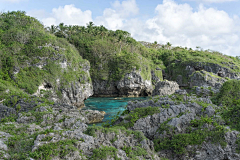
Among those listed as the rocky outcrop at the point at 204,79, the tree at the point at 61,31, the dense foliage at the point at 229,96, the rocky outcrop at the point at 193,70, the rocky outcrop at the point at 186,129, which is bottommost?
the rocky outcrop at the point at 186,129

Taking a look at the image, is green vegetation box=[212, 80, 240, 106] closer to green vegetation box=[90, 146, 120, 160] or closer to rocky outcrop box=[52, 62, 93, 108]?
green vegetation box=[90, 146, 120, 160]

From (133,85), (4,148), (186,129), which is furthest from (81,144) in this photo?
(133,85)

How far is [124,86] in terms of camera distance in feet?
229

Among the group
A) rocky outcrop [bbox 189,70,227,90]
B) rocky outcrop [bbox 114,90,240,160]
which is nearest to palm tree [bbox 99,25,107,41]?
rocky outcrop [bbox 189,70,227,90]

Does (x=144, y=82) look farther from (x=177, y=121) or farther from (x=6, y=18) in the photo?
(x=177, y=121)

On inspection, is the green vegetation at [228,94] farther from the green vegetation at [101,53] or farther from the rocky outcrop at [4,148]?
the green vegetation at [101,53]

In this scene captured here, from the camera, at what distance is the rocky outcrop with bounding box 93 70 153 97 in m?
70.1

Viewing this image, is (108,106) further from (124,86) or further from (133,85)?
(133,85)

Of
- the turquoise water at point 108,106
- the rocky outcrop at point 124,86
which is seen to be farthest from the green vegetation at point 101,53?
the turquoise water at point 108,106

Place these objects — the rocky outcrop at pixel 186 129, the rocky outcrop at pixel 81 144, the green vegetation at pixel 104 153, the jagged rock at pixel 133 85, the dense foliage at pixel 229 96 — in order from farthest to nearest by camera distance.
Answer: the jagged rock at pixel 133 85, the dense foliage at pixel 229 96, the rocky outcrop at pixel 186 129, the green vegetation at pixel 104 153, the rocky outcrop at pixel 81 144

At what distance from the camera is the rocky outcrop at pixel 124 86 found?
230 ft

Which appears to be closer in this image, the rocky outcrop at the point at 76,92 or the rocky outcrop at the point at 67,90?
the rocky outcrop at the point at 67,90

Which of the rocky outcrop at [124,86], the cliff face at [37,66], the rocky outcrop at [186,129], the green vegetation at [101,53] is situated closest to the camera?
the rocky outcrop at [186,129]

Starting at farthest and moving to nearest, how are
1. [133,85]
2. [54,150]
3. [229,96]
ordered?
[133,85]
[229,96]
[54,150]
